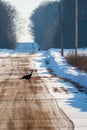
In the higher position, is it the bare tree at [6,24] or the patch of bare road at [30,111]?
the patch of bare road at [30,111]

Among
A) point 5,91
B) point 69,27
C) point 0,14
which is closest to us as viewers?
point 5,91

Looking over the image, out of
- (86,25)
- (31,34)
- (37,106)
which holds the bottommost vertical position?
(31,34)

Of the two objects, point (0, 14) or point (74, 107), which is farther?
point (0, 14)

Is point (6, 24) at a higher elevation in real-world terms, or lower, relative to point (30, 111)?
lower

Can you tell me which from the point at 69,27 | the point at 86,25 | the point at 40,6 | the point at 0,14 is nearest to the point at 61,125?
the point at 86,25

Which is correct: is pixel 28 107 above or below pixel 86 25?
above

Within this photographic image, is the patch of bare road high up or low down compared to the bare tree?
up

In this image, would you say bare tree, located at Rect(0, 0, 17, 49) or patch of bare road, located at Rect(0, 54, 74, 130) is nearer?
patch of bare road, located at Rect(0, 54, 74, 130)

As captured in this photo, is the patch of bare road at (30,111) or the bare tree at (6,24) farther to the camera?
the bare tree at (6,24)

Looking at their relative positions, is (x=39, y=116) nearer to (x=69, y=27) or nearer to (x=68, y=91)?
(x=68, y=91)

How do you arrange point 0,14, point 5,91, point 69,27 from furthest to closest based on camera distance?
point 0,14 → point 69,27 → point 5,91

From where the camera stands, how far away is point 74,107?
516 inches

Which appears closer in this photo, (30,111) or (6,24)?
(30,111)

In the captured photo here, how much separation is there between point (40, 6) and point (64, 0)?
90109 mm
